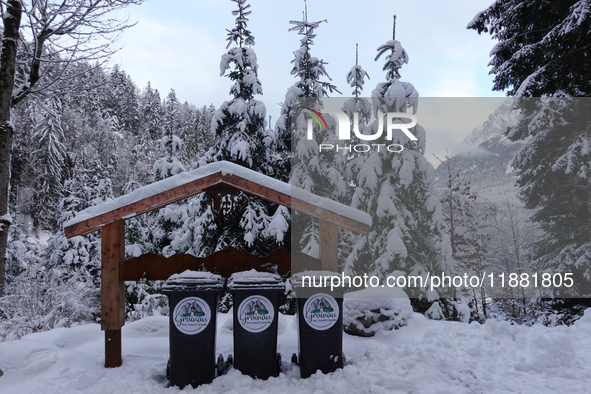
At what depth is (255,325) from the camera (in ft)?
15.3

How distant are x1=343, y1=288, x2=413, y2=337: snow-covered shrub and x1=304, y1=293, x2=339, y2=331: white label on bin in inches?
68.6

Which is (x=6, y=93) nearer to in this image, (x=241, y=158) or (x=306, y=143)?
(x=241, y=158)

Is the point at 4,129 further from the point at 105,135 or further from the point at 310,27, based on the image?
the point at 105,135

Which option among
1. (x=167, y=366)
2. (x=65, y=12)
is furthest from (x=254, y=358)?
(x=65, y=12)

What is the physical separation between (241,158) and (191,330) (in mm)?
7506

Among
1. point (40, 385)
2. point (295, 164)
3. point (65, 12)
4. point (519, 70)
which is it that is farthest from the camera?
point (295, 164)

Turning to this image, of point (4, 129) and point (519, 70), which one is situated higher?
point (519, 70)

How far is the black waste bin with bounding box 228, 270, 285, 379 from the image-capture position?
462 cm

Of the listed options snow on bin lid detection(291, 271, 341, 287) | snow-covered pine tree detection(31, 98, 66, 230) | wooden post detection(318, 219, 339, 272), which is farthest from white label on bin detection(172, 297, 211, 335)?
snow-covered pine tree detection(31, 98, 66, 230)

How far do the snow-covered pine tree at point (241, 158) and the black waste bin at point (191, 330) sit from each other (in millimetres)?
5926

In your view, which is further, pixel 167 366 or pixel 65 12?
pixel 65 12

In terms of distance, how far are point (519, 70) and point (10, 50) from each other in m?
12.3

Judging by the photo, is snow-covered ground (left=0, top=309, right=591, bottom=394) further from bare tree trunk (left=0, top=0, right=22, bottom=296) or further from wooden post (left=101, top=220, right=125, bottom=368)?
bare tree trunk (left=0, top=0, right=22, bottom=296)

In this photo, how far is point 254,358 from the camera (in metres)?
4.62
